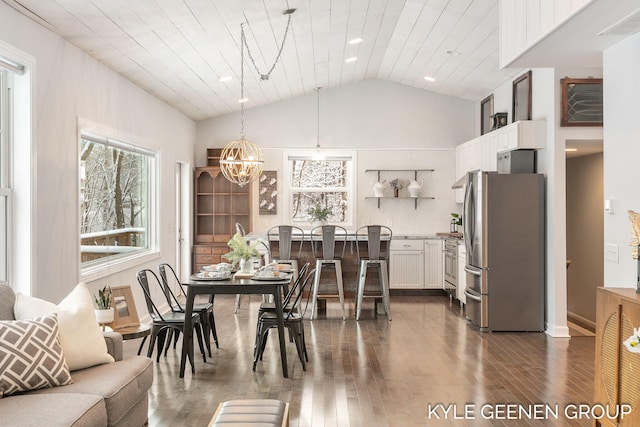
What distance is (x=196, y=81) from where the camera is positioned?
7.52 metres

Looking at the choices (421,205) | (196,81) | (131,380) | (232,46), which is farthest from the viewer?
(421,205)

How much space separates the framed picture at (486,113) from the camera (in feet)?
30.7

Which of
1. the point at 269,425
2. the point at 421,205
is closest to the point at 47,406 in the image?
the point at 269,425

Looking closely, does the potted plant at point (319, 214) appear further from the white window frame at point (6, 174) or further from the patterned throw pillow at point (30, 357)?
the patterned throw pillow at point (30, 357)

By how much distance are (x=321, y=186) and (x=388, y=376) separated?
19.4ft

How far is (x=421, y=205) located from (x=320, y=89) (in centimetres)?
261

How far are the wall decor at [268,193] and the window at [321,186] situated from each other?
10.2 inches

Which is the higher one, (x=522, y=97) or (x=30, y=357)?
(x=522, y=97)

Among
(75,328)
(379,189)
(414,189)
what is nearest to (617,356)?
(75,328)

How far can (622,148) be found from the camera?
4.22 m

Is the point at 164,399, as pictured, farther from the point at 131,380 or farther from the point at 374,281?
the point at 374,281

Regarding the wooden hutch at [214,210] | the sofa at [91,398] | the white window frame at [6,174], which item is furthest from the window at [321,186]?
the sofa at [91,398]

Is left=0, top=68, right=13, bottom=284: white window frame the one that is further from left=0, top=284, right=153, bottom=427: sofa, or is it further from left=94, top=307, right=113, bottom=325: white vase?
A: left=0, top=284, right=153, bottom=427: sofa

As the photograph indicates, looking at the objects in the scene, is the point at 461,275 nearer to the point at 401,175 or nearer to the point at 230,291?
the point at 401,175
